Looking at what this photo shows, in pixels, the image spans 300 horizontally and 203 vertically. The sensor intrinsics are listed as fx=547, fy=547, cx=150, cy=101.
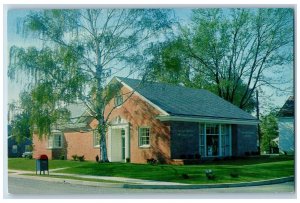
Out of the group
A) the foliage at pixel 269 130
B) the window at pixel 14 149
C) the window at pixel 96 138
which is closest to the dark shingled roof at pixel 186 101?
the foliage at pixel 269 130

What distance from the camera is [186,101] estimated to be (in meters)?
25.2

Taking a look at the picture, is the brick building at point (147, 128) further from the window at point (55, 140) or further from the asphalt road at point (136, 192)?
the asphalt road at point (136, 192)

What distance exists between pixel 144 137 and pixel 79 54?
15.8 ft

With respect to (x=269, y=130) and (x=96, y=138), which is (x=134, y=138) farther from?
(x=269, y=130)

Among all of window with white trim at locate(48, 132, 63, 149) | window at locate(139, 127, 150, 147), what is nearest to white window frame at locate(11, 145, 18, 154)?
window with white trim at locate(48, 132, 63, 149)

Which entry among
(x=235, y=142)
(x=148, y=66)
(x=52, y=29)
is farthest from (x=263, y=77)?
(x=52, y=29)

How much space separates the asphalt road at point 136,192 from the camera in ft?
58.3

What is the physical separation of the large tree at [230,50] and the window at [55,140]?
522cm

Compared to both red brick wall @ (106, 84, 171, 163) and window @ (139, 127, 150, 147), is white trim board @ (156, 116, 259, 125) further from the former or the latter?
window @ (139, 127, 150, 147)

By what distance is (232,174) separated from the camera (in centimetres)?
2059

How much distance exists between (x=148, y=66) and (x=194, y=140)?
4.52 meters

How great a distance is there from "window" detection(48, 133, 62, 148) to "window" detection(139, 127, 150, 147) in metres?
3.62

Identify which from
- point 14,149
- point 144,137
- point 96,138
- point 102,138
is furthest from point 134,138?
point 14,149
